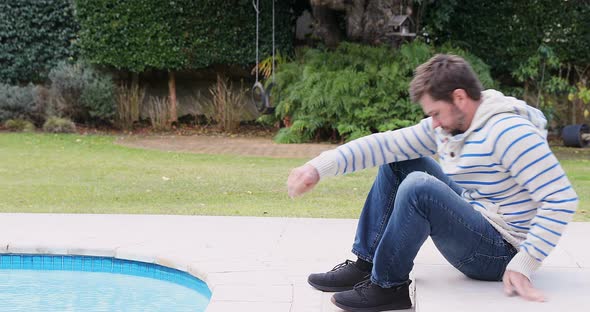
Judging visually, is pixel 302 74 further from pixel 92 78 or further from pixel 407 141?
pixel 407 141

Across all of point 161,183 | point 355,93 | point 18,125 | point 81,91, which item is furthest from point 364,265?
point 18,125

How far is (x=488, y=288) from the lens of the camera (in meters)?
3.24

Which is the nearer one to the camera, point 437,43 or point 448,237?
point 448,237

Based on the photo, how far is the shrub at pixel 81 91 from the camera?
46.4 feet

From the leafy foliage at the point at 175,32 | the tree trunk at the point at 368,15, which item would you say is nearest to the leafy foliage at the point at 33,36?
the leafy foliage at the point at 175,32

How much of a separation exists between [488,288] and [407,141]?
71cm

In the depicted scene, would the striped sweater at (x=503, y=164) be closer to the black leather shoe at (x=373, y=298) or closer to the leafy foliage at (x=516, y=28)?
the black leather shoe at (x=373, y=298)

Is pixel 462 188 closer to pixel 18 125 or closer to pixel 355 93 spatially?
pixel 355 93

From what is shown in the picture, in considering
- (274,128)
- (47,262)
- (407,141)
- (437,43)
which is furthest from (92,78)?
(407,141)

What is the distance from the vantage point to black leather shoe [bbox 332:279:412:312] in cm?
330

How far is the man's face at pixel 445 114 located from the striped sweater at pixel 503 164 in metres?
0.05

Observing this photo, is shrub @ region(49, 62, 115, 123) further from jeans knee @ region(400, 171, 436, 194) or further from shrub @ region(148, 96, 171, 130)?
jeans knee @ region(400, 171, 436, 194)

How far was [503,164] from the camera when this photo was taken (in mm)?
3020

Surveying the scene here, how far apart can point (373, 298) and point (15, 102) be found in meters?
12.1
